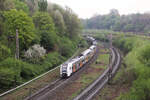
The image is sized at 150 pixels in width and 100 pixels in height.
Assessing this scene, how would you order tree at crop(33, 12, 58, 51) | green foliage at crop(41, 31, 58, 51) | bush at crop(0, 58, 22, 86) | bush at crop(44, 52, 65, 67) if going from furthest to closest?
tree at crop(33, 12, 58, 51) → green foliage at crop(41, 31, 58, 51) → bush at crop(44, 52, 65, 67) → bush at crop(0, 58, 22, 86)

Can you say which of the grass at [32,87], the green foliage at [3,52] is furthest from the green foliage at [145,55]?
the green foliage at [3,52]

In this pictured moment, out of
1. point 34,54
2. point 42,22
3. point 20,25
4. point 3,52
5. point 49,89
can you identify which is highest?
point 42,22

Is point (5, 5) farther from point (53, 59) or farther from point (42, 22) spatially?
point (53, 59)

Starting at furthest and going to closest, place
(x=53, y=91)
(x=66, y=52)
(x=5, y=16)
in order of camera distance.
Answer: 1. (x=66, y=52)
2. (x=5, y=16)
3. (x=53, y=91)

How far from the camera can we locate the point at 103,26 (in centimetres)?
14712

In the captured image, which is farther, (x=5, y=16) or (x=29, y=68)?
(x=5, y=16)

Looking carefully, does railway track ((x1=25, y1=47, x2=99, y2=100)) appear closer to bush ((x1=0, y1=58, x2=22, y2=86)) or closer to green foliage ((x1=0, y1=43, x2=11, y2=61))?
bush ((x1=0, y1=58, x2=22, y2=86))

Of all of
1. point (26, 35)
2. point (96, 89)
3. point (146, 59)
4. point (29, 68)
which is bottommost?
point (96, 89)

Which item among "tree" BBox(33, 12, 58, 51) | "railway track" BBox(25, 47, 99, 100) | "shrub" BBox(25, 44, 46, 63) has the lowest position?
"railway track" BBox(25, 47, 99, 100)

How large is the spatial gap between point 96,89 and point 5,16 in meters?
20.8

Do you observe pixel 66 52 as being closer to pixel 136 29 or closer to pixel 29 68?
pixel 29 68

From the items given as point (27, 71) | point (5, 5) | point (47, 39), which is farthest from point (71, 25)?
point (27, 71)

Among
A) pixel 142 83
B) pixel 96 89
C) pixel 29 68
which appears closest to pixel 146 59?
pixel 142 83

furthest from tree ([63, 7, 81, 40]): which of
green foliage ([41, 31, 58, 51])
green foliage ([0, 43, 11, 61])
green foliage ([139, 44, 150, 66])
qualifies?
green foliage ([139, 44, 150, 66])
